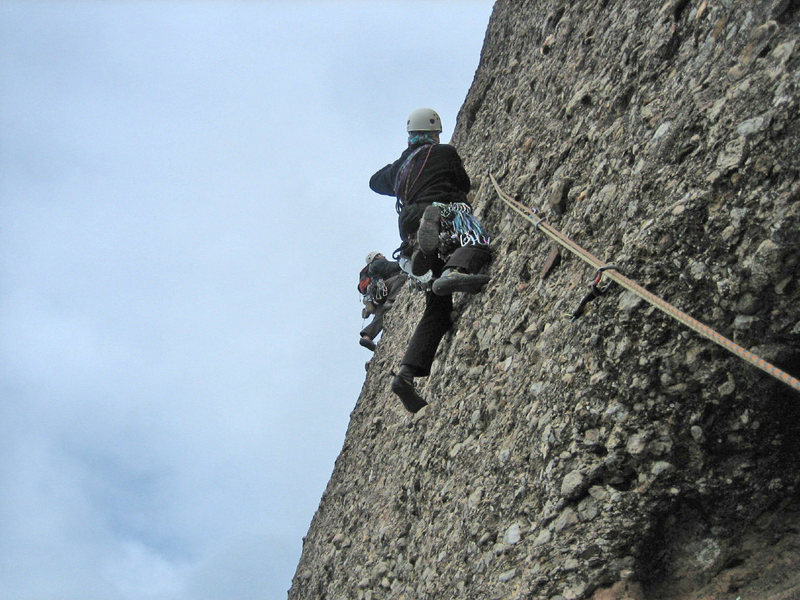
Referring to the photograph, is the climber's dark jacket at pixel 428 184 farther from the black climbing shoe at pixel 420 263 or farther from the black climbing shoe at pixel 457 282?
the black climbing shoe at pixel 457 282

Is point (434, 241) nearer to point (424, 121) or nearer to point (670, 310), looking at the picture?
point (424, 121)

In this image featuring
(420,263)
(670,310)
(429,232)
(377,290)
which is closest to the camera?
(670,310)

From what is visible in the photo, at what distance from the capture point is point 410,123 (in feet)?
28.1

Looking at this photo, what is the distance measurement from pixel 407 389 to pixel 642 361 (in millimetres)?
3324

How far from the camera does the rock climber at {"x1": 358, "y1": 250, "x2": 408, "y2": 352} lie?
1409 centimetres

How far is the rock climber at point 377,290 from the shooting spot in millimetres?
14086

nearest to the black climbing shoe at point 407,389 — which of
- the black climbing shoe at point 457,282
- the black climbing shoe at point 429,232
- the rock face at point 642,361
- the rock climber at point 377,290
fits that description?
the rock face at point 642,361

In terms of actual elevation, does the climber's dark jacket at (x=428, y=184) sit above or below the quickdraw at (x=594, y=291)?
above

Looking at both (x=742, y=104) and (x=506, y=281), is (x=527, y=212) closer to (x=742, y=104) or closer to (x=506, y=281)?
(x=506, y=281)

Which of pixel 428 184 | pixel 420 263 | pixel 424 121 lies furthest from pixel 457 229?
pixel 424 121

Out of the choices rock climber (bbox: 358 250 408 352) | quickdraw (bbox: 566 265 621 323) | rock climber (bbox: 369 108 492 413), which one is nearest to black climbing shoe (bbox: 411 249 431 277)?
rock climber (bbox: 369 108 492 413)

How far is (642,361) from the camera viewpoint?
179 inches

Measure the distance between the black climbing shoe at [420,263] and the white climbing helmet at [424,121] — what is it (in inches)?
59.6

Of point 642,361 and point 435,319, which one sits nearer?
point 642,361
